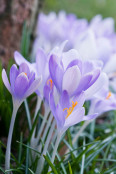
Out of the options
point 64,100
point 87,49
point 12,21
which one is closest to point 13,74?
point 64,100

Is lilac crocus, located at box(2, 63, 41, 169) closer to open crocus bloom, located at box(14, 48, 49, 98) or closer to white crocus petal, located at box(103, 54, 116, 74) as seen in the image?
open crocus bloom, located at box(14, 48, 49, 98)

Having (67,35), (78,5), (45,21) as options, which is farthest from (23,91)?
(78,5)

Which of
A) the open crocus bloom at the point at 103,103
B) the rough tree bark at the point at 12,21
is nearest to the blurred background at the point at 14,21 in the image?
the rough tree bark at the point at 12,21

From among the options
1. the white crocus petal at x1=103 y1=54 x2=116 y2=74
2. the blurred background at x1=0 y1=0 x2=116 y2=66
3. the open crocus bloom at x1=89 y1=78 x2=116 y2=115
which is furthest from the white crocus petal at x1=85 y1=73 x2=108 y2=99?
the blurred background at x1=0 y1=0 x2=116 y2=66

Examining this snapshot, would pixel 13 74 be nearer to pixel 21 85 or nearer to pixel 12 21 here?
pixel 21 85

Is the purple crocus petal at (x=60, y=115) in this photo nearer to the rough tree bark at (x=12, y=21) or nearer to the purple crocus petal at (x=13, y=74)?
the purple crocus petal at (x=13, y=74)

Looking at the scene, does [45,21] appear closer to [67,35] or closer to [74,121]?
[67,35]
